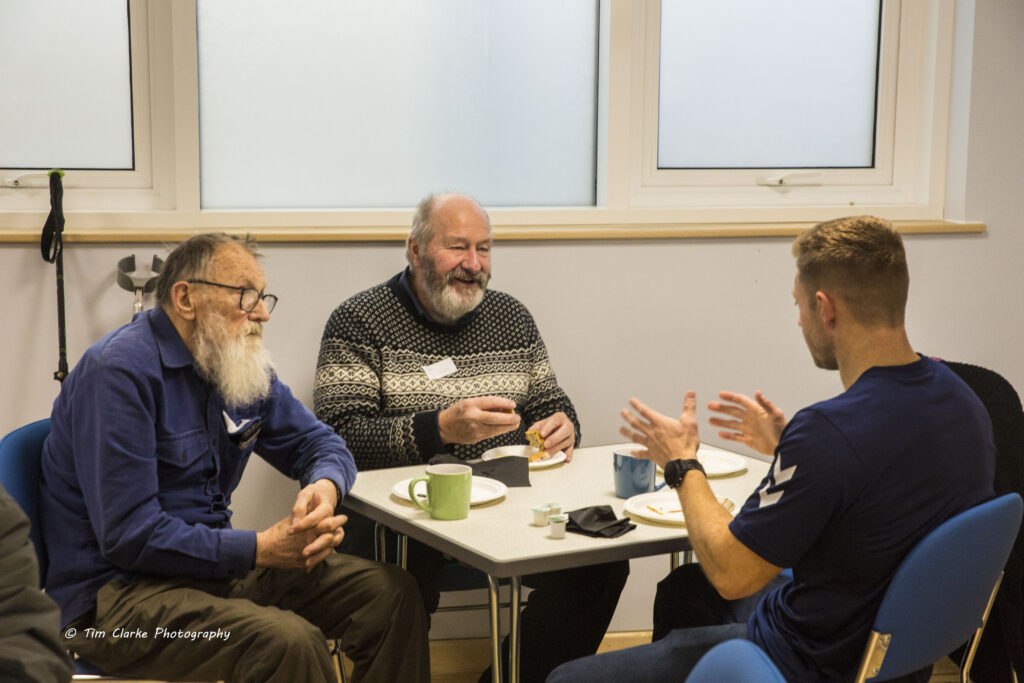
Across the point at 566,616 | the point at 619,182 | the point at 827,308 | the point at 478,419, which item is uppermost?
the point at 619,182

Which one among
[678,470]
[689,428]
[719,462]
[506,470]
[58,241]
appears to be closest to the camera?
[678,470]

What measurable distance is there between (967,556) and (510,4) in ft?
7.96

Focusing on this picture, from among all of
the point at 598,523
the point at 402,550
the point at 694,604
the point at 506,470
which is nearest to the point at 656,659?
the point at 598,523

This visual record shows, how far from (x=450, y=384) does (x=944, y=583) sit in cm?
160

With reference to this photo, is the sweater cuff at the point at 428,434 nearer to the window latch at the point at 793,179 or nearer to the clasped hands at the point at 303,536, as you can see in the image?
the clasped hands at the point at 303,536

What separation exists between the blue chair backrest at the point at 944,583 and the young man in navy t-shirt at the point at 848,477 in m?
0.05

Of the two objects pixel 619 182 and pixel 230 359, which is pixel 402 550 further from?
pixel 619 182

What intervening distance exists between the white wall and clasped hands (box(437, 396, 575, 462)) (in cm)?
71

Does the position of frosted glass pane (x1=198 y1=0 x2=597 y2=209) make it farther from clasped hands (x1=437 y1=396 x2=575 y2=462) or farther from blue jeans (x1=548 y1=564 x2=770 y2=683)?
blue jeans (x1=548 y1=564 x2=770 y2=683)

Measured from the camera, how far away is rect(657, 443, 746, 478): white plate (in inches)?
94.3

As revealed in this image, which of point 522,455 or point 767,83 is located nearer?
point 522,455

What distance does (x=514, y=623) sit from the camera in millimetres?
2121

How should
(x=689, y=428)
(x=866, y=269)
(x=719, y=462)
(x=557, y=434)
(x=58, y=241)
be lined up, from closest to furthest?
(x=866, y=269) < (x=689, y=428) < (x=719, y=462) < (x=557, y=434) < (x=58, y=241)
